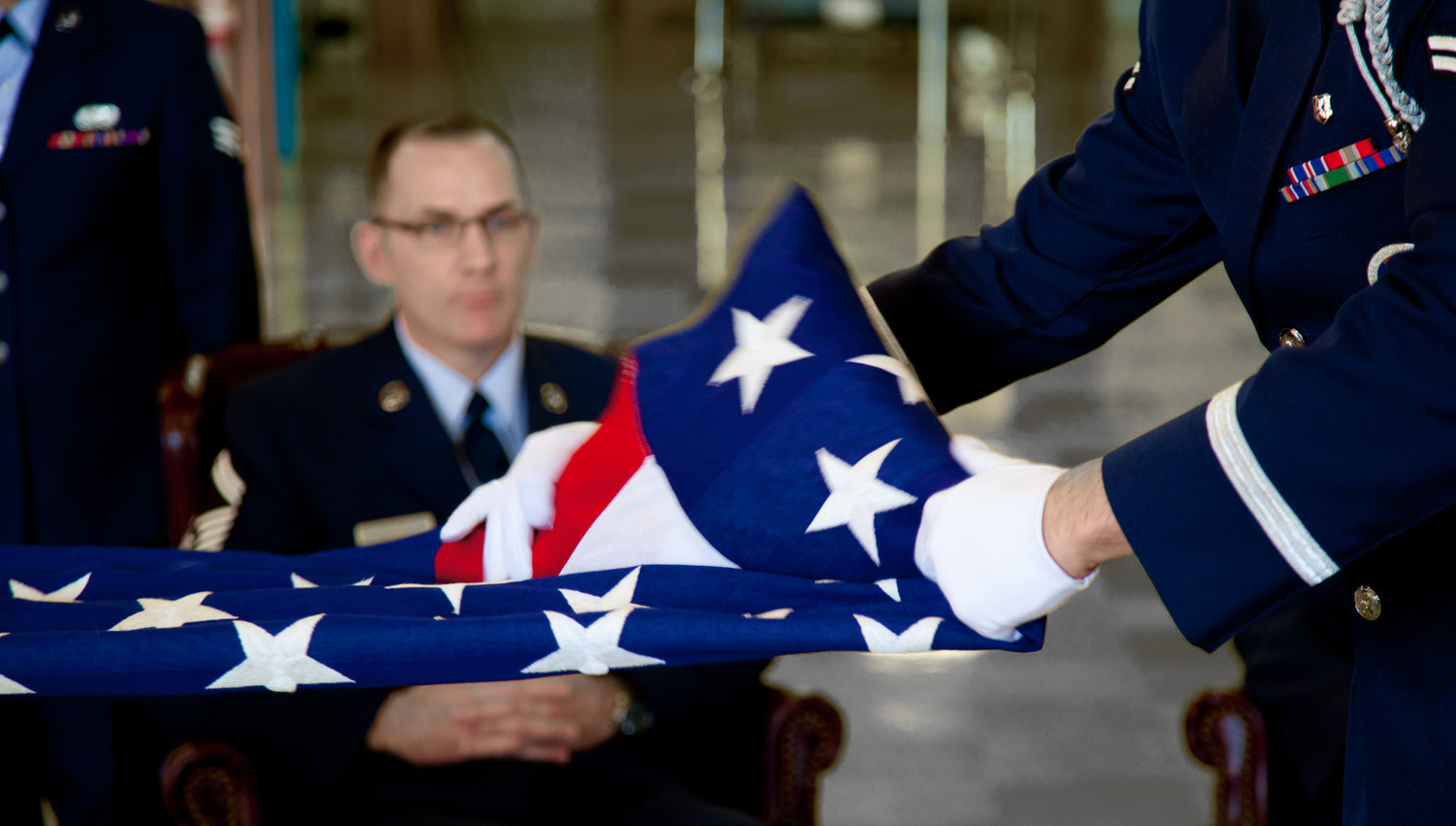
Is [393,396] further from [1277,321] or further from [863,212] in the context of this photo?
[863,212]

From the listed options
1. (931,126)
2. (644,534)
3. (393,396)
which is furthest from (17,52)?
(931,126)

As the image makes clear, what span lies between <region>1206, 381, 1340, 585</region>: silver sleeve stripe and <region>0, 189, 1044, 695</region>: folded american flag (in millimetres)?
170

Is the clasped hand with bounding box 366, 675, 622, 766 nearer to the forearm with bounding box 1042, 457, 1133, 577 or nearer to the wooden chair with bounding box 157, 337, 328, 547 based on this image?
the wooden chair with bounding box 157, 337, 328, 547

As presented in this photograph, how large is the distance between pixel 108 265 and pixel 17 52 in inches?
12.4

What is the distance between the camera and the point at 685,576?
42.5 inches

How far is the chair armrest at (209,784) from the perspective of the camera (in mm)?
1438

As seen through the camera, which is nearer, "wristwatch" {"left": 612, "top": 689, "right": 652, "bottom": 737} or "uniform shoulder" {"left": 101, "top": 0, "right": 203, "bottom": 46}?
"wristwatch" {"left": 612, "top": 689, "right": 652, "bottom": 737}

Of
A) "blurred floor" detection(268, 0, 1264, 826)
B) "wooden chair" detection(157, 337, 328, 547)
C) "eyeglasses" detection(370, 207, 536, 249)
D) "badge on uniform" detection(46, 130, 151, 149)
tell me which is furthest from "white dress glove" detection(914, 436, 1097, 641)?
"badge on uniform" detection(46, 130, 151, 149)

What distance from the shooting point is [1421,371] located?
74cm

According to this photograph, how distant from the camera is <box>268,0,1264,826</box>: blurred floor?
94.9 inches

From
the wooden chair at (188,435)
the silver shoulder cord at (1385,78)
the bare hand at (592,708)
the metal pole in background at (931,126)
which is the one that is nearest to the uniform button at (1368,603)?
the silver shoulder cord at (1385,78)

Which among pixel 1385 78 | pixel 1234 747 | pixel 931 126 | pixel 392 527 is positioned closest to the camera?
pixel 1385 78

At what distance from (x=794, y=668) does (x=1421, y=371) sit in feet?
6.85

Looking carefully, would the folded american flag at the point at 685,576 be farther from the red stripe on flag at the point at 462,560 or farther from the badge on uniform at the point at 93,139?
the badge on uniform at the point at 93,139
